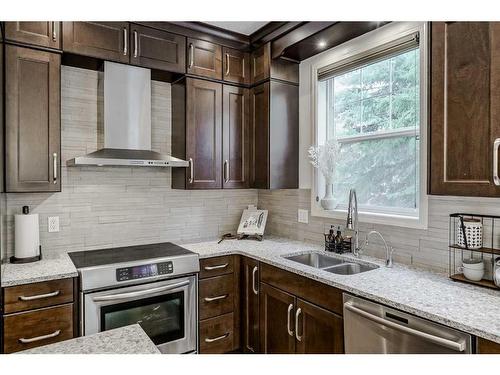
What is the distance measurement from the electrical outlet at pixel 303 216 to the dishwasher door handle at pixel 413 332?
48.1 inches

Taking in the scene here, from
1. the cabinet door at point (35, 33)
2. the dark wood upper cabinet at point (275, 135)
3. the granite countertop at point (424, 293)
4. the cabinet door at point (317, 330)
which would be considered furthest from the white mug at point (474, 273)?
the cabinet door at point (35, 33)

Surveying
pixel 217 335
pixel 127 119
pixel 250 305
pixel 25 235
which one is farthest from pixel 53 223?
pixel 250 305

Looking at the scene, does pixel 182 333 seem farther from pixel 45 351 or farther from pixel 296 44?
pixel 296 44

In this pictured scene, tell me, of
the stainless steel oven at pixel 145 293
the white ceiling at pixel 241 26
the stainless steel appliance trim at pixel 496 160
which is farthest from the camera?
the white ceiling at pixel 241 26

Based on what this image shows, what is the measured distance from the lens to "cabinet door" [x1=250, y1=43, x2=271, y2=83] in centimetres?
290

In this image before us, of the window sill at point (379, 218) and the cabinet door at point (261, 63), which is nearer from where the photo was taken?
the window sill at point (379, 218)

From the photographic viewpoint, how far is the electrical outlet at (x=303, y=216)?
296cm

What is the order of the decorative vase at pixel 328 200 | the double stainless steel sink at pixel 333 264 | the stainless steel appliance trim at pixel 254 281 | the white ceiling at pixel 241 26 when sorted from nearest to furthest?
the double stainless steel sink at pixel 333 264
the stainless steel appliance trim at pixel 254 281
the decorative vase at pixel 328 200
the white ceiling at pixel 241 26

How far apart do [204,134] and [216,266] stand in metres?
1.07

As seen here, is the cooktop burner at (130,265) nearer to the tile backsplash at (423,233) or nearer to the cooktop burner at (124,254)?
the cooktop burner at (124,254)

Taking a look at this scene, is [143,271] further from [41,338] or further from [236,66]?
[236,66]

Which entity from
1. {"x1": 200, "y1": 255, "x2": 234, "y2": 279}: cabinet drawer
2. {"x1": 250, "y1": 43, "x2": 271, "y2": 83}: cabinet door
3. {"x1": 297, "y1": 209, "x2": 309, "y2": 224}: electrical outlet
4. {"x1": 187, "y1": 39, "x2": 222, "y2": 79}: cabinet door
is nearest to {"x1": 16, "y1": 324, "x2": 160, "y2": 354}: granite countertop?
{"x1": 200, "y1": 255, "x2": 234, "y2": 279}: cabinet drawer

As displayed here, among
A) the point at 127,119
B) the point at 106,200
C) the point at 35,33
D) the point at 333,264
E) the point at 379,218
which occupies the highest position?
the point at 35,33

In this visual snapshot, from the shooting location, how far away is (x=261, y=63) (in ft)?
9.78
